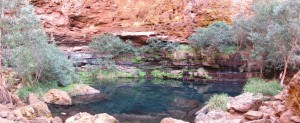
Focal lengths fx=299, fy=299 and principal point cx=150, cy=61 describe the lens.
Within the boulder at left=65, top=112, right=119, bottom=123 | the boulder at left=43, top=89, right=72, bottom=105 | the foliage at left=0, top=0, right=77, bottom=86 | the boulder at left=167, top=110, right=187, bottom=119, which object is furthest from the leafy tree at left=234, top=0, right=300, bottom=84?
the foliage at left=0, top=0, right=77, bottom=86

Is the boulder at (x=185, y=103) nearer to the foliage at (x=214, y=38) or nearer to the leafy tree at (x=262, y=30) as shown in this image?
the leafy tree at (x=262, y=30)

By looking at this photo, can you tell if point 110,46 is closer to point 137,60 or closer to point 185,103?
point 137,60

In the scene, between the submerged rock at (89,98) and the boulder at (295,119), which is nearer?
the boulder at (295,119)

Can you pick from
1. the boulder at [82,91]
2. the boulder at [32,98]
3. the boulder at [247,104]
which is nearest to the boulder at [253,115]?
the boulder at [247,104]

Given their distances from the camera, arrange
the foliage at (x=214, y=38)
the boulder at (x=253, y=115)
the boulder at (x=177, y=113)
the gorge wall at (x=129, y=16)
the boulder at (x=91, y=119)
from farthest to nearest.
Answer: the gorge wall at (x=129, y=16)
the foliage at (x=214, y=38)
the boulder at (x=177, y=113)
the boulder at (x=91, y=119)
the boulder at (x=253, y=115)

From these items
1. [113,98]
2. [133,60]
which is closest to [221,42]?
[133,60]

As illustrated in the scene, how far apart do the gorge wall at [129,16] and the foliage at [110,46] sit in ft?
9.25

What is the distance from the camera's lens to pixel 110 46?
35.8 m

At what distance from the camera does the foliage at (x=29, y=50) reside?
1638 centimetres

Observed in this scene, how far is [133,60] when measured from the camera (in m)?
36.6

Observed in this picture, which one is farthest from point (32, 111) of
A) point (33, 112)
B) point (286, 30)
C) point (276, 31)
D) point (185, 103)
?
point (286, 30)

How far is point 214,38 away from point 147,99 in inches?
512

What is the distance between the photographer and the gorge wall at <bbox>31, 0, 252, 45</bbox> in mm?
39125

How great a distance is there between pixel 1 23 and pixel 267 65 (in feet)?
69.8
